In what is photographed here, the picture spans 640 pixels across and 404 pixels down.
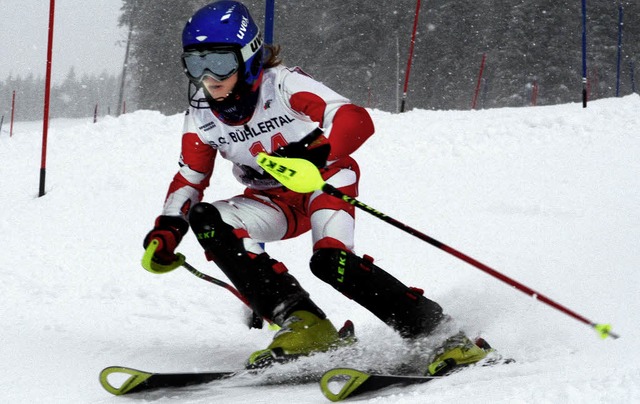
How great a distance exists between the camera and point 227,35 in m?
3.25

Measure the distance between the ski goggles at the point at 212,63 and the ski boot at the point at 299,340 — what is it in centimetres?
122

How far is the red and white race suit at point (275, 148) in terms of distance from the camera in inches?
126

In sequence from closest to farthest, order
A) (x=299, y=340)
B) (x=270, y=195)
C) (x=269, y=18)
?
(x=299, y=340), (x=270, y=195), (x=269, y=18)

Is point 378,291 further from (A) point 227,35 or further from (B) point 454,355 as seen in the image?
(A) point 227,35

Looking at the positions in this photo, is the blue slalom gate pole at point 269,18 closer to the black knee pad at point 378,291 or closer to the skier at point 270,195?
the skier at point 270,195

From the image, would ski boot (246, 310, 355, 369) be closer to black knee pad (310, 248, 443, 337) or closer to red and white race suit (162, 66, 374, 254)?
black knee pad (310, 248, 443, 337)

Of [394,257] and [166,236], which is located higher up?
[166,236]

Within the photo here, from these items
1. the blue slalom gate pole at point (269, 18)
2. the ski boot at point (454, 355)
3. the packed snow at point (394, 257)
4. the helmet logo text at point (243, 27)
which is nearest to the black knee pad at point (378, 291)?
the ski boot at point (454, 355)

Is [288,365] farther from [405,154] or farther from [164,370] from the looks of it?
[405,154]

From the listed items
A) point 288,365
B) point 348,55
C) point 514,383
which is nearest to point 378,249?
point 288,365

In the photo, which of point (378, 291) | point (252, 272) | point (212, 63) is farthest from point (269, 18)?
point (378, 291)

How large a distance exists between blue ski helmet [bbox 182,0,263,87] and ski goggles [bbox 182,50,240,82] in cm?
2

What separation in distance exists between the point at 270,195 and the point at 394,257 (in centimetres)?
252

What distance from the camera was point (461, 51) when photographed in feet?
107
